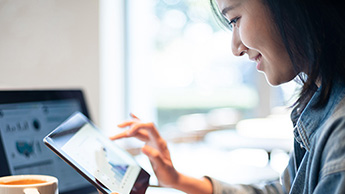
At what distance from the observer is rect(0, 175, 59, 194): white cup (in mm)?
598

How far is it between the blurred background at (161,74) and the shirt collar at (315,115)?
0.20 metres

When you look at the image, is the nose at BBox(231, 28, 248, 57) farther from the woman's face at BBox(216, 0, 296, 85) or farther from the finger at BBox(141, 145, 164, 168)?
the finger at BBox(141, 145, 164, 168)

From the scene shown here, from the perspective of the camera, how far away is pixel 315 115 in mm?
709

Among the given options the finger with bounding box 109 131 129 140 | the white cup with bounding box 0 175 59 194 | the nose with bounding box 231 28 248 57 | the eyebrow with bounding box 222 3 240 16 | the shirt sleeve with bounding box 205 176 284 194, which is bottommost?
the shirt sleeve with bounding box 205 176 284 194

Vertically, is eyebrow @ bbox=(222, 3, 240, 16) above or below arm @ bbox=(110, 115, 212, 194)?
above

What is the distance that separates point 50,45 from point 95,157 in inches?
24.3

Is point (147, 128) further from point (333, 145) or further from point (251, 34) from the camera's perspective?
point (333, 145)

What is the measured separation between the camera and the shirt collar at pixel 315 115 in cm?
67

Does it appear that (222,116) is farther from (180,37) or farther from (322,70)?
(322,70)

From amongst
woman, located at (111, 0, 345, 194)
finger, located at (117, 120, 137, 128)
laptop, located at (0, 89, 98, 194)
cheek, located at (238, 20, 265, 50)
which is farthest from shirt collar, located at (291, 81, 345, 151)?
laptop, located at (0, 89, 98, 194)

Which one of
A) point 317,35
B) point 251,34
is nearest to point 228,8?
point 251,34

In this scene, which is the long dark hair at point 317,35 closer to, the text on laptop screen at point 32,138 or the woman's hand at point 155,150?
the woman's hand at point 155,150

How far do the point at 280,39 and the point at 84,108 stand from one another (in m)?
0.55

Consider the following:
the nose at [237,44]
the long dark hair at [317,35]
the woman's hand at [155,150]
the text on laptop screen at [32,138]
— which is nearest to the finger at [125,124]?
the woman's hand at [155,150]
